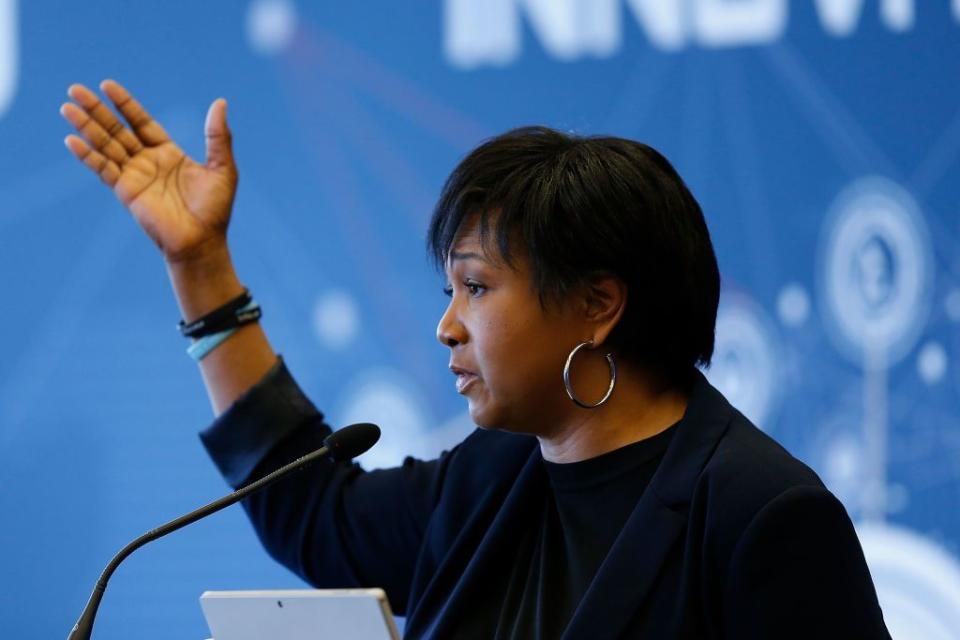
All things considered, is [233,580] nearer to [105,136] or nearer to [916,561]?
[105,136]

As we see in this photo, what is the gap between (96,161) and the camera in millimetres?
1831

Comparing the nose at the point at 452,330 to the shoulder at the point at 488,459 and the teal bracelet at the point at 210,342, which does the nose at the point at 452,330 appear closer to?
the shoulder at the point at 488,459

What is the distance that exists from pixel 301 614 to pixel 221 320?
734 mm

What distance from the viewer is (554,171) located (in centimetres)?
149

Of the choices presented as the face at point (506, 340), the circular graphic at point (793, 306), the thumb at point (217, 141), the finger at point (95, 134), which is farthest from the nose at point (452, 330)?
the circular graphic at point (793, 306)

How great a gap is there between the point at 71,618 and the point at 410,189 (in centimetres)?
115

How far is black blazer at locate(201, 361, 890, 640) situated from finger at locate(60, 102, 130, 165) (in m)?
0.40

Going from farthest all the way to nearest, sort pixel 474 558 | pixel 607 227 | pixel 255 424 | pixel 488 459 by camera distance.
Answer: pixel 255 424 < pixel 488 459 < pixel 474 558 < pixel 607 227

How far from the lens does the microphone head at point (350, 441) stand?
55.8 inches

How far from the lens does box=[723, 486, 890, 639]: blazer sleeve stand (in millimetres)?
1261

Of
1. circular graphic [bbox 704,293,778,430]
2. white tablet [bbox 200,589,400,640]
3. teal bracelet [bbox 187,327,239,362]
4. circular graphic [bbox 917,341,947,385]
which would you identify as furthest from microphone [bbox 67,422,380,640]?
circular graphic [bbox 917,341,947,385]

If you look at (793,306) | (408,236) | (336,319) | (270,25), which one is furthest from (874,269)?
(270,25)

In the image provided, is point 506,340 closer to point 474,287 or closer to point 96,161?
point 474,287

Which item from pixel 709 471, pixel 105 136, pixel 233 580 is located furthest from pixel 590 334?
pixel 233 580
